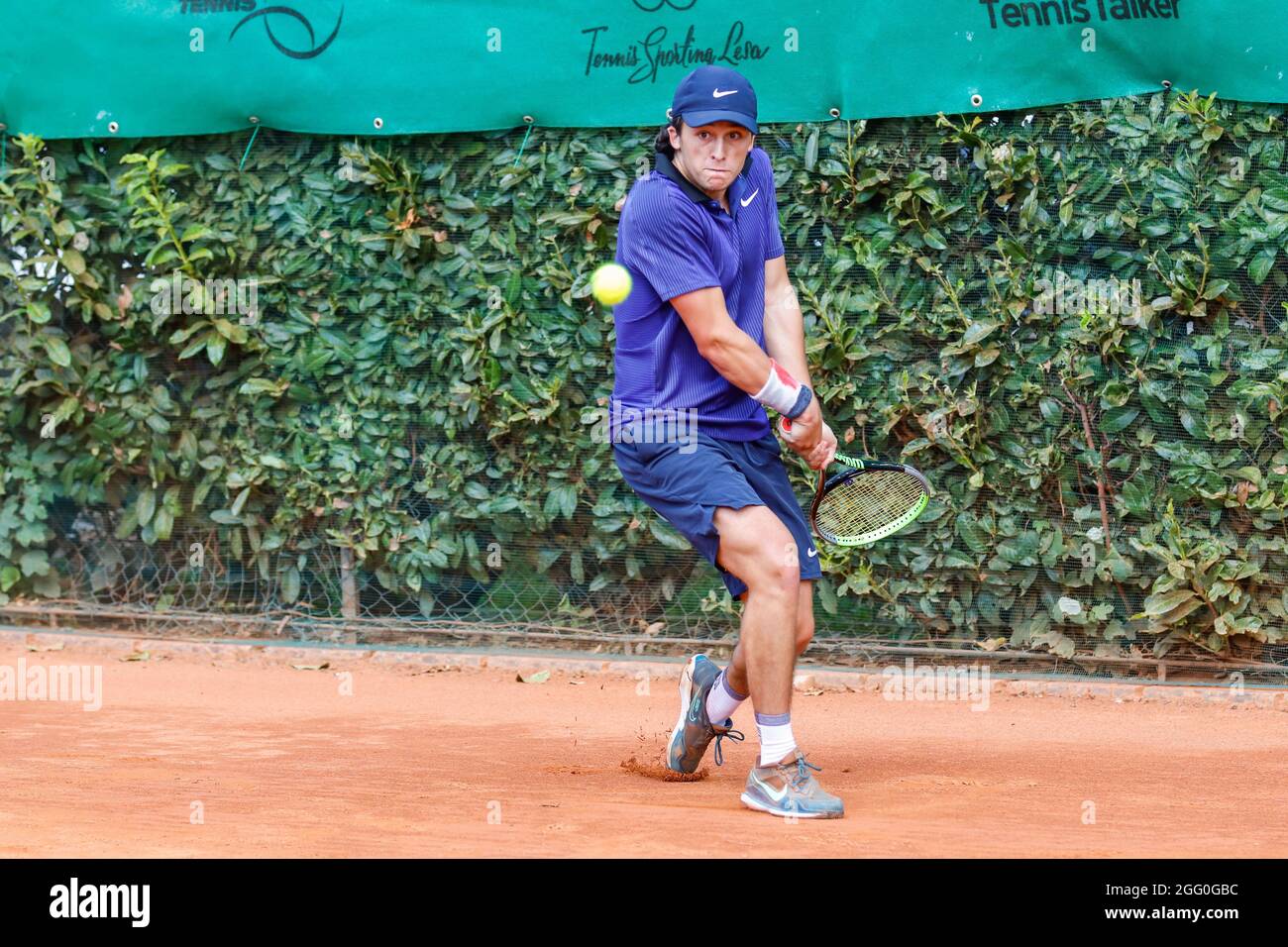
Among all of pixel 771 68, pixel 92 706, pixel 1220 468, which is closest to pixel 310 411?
pixel 92 706

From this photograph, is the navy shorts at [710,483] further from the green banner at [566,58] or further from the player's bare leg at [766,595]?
the green banner at [566,58]

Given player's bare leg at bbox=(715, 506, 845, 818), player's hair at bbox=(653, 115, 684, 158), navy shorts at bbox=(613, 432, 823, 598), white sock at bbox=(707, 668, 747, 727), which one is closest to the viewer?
player's bare leg at bbox=(715, 506, 845, 818)

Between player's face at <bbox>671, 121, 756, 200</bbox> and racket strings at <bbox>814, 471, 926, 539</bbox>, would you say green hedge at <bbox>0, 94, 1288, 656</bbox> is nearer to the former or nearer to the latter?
racket strings at <bbox>814, 471, 926, 539</bbox>

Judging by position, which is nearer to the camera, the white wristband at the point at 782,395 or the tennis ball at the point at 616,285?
the white wristband at the point at 782,395

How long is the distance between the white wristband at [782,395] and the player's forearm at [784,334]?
359mm

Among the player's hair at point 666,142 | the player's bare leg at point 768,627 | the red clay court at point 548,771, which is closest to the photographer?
the red clay court at point 548,771

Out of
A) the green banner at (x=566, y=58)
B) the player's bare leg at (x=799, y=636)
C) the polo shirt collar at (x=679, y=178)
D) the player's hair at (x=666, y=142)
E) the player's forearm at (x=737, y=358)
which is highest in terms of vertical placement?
the green banner at (x=566, y=58)

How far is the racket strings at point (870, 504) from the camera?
4293mm

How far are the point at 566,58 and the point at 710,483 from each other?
2932mm

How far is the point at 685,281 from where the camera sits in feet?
12.7

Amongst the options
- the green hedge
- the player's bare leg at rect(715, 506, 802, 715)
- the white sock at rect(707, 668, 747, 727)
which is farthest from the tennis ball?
the green hedge

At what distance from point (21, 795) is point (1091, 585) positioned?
4.05 metres

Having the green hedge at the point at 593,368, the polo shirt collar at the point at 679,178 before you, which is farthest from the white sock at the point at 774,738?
the green hedge at the point at 593,368

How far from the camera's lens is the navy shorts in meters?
3.93
